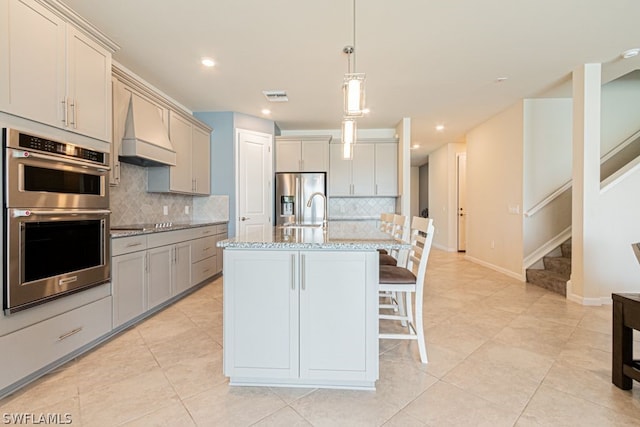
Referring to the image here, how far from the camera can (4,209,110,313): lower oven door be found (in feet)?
5.63

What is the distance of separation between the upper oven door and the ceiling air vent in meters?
2.31

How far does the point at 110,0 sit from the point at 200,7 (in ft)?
2.05

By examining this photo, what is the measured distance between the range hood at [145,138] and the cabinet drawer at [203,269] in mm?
1273

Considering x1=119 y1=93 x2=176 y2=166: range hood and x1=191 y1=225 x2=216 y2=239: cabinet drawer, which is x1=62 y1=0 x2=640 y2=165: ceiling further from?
x1=191 y1=225 x2=216 y2=239: cabinet drawer

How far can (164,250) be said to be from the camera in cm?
308

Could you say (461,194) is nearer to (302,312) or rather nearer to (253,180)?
(253,180)

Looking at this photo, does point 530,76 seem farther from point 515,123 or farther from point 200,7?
point 200,7

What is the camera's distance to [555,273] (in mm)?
4066

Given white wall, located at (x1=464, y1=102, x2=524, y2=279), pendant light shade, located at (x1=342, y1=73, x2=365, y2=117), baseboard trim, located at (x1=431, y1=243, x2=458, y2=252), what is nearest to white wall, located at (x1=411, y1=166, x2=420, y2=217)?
baseboard trim, located at (x1=431, y1=243, x2=458, y2=252)

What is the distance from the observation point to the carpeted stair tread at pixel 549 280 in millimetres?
3713

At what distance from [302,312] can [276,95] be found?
326 centimetres

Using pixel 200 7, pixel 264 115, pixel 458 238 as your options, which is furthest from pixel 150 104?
pixel 458 238

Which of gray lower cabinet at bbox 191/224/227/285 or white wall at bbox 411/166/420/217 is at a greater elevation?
white wall at bbox 411/166/420/217

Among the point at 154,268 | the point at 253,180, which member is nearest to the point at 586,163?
the point at 253,180
